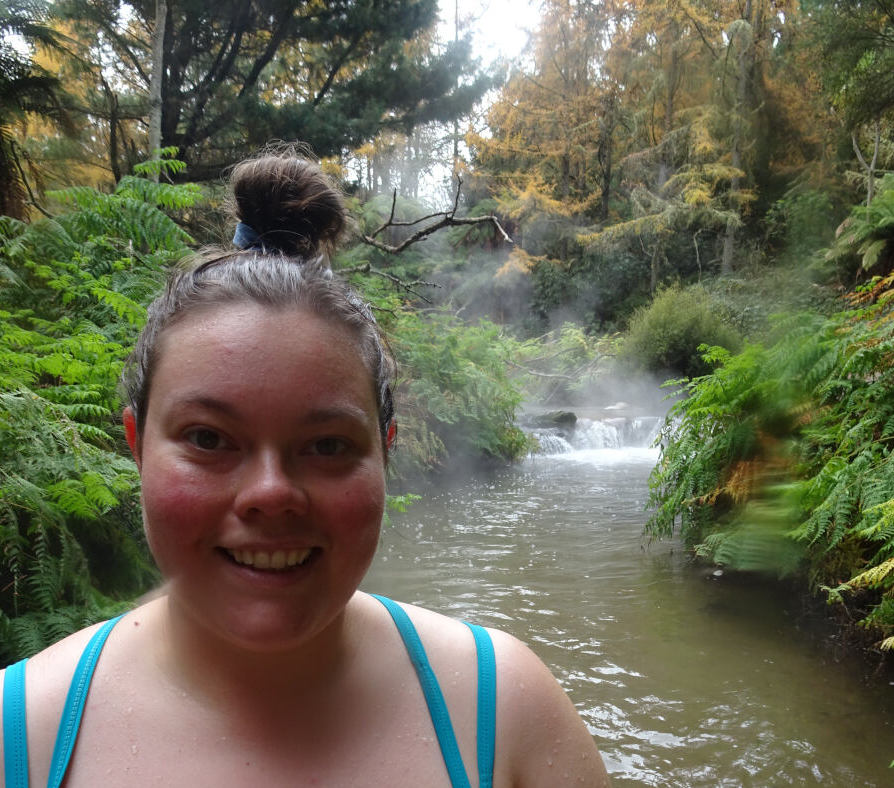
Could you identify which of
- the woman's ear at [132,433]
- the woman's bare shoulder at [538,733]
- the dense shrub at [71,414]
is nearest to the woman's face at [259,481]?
the woman's ear at [132,433]

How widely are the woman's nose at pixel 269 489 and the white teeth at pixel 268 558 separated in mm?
51

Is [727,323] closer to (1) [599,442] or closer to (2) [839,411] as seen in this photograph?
(1) [599,442]

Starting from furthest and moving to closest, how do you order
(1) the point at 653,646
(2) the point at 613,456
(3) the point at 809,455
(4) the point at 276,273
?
(2) the point at 613,456 < (1) the point at 653,646 < (3) the point at 809,455 < (4) the point at 276,273

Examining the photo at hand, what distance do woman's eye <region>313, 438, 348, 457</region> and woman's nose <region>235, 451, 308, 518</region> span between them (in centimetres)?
5

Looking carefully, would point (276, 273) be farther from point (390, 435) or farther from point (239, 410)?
point (390, 435)

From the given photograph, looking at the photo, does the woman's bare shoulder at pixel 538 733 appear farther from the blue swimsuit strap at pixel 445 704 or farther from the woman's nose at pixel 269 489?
the woman's nose at pixel 269 489

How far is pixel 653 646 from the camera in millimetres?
4270

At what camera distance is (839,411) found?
3.89 meters

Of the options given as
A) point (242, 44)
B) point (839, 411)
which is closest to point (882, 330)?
point (839, 411)

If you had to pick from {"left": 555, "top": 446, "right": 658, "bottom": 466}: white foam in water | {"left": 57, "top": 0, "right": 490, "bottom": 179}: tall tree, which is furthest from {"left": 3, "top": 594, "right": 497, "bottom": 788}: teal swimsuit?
{"left": 555, "top": 446, "right": 658, "bottom": 466}: white foam in water

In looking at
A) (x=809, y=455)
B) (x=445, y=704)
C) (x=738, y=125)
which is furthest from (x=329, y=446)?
(x=738, y=125)

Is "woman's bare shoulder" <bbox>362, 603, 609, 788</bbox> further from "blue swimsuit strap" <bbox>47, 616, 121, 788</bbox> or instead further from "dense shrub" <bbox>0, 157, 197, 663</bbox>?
"dense shrub" <bbox>0, 157, 197, 663</bbox>

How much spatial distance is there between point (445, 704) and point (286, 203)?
36.2 inches

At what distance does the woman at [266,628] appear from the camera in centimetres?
84
